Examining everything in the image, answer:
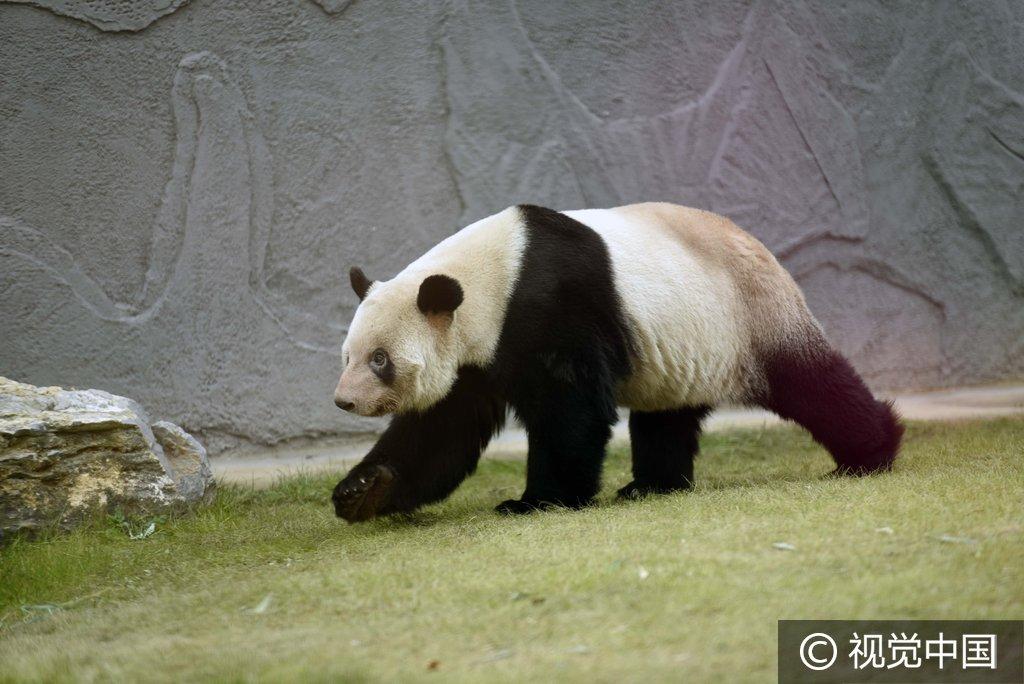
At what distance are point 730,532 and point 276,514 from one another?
2667 mm

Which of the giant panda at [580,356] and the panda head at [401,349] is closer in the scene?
the panda head at [401,349]

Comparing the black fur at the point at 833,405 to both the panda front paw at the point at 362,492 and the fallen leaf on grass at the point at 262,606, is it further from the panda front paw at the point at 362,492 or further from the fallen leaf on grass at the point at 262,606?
the fallen leaf on grass at the point at 262,606

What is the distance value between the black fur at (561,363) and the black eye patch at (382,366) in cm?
43

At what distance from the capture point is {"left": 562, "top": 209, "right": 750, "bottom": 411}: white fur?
4887 mm

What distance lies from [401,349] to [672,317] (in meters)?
1.23

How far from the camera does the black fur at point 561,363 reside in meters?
4.61

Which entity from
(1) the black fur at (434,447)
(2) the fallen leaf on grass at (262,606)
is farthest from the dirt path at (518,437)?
(2) the fallen leaf on grass at (262,606)

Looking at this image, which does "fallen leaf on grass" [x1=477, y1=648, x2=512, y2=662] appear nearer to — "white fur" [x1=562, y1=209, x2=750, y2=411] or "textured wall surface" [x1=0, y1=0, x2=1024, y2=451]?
"white fur" [x1=562, y1=209, x2=750, y2=411]

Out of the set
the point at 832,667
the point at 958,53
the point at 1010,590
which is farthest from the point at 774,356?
the point at 958,53

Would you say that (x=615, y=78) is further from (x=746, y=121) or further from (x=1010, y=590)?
(x=1010, y=590)

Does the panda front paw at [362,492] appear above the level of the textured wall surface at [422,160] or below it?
below

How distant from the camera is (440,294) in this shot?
14.7 ft

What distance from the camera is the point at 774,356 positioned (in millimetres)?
5062

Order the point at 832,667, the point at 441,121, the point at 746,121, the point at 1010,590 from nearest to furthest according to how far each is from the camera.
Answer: the point at 832,667 → the point at 1010,590 → the point at 441,121 → the point at 746,121
